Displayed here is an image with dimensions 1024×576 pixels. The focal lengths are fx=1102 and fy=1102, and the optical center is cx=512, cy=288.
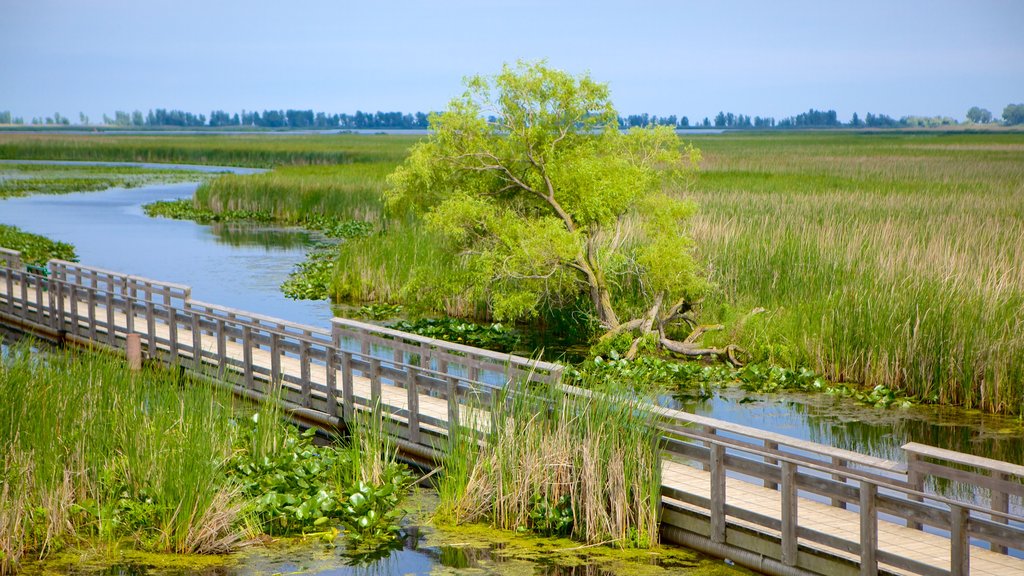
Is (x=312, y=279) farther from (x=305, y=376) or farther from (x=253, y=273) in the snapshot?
(x=305, y=376)

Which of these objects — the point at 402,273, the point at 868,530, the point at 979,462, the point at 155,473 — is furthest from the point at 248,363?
the point at 402,273

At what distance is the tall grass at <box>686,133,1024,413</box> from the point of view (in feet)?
48.7

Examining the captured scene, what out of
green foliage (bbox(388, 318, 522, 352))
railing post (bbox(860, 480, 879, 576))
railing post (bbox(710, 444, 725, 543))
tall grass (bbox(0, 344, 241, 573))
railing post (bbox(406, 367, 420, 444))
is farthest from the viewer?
green foliage (bbox(388, 318, 522, 352))

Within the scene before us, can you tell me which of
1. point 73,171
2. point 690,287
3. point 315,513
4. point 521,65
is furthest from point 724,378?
point 73,171

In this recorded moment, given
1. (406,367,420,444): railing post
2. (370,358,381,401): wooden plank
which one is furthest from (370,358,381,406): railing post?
(406,367,420,444): railing post

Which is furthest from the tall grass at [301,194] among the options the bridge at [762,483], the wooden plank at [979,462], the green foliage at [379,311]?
the wooden plank at [979,462]

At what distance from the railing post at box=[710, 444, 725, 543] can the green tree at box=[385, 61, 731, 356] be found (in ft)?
29.2

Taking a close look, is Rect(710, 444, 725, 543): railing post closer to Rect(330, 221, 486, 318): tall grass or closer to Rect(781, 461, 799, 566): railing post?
Rect(781, 461, 799, 566): railing post

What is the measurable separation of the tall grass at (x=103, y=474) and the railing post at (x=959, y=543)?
5.40 m

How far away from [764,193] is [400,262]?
13336 millimetres

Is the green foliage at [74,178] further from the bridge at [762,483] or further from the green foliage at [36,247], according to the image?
the bridge at [762,483]

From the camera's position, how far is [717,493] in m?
8.48

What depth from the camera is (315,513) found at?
9500 millimetres

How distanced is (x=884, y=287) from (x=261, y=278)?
15767 millimetres
